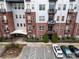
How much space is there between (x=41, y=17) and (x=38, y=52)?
11.5 meters

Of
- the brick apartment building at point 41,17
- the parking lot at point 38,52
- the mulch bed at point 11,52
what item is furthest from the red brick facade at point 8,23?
the parking lot at point 38,52

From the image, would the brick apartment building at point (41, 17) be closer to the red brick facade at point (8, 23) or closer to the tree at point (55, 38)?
the red brick facade at point (8, 23)

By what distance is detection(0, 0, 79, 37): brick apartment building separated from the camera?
107ft

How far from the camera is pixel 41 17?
33.2 m

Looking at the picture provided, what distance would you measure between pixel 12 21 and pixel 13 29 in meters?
2.98

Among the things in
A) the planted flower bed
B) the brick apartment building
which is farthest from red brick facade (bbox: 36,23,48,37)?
the planted flower bed

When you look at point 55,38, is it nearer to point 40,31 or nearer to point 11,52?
point 40,31

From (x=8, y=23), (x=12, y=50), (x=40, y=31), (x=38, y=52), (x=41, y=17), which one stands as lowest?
(x=38, y=52)

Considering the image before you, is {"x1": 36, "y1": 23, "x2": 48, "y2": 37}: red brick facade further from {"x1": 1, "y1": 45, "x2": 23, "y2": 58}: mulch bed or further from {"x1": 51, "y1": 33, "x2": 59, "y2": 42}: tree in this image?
{"x1": 1, "y1": 45, "x2": 23, "y2": 58}: mulch bed

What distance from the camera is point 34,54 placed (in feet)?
89.9

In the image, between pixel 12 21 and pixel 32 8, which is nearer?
pixel 32 8

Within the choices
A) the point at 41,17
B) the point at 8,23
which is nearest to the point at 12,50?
the point at 8,23

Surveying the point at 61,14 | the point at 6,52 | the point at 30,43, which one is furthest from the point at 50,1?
the point at 6,52

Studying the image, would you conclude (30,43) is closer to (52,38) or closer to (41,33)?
(41,33)
